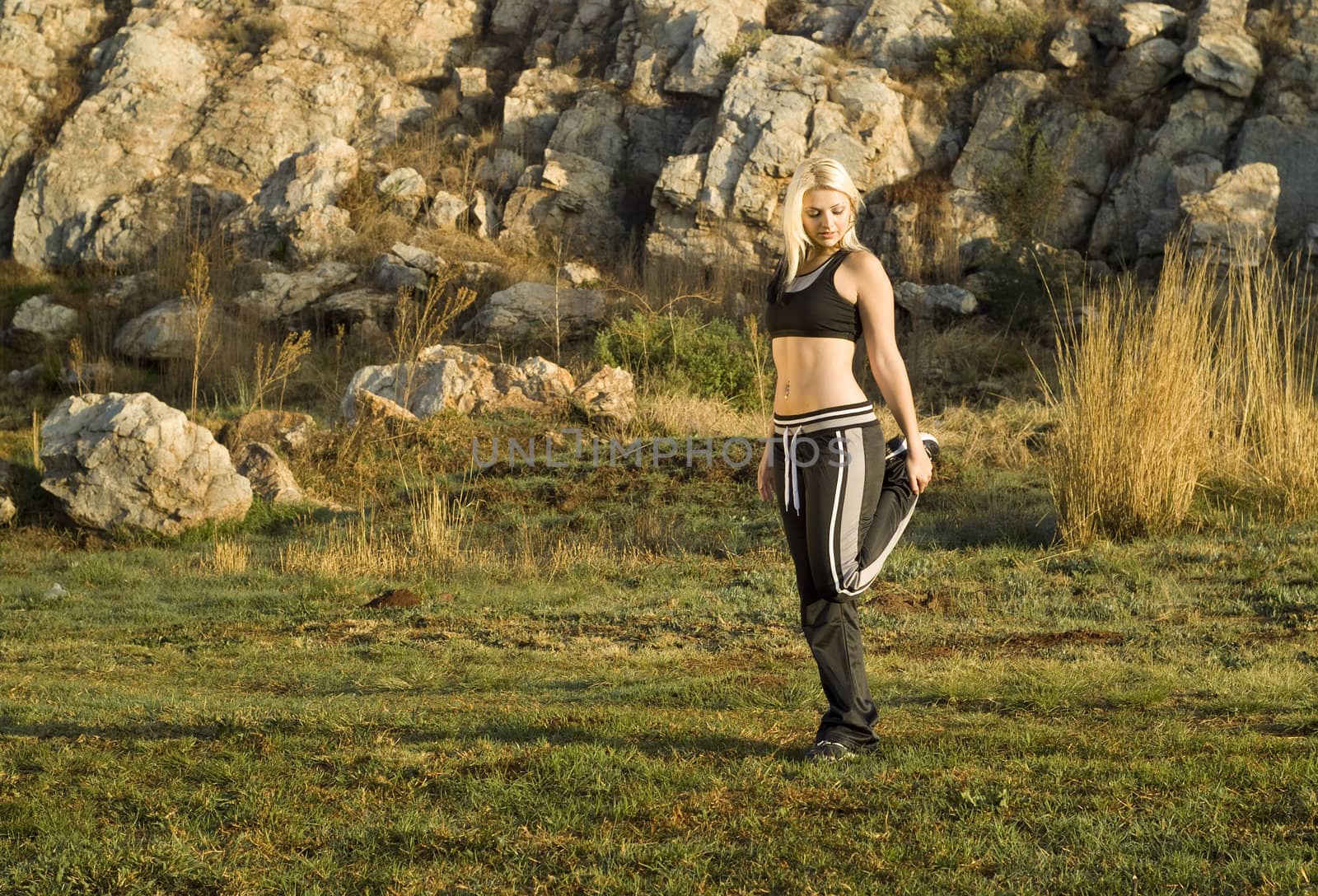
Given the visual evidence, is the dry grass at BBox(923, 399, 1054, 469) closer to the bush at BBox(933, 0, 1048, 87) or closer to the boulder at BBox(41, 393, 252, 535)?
the boulder at BBox(41, 393, 252, 535)

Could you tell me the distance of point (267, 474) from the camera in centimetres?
1197

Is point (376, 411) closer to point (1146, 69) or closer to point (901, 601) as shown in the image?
point (901, 601)

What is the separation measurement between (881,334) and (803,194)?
542 millimetres

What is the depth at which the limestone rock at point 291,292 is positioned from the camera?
65.7 feet

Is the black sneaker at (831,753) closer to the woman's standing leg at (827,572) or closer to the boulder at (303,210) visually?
the woman's standing leg at (827,572)

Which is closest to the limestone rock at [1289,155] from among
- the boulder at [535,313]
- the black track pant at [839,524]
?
the boulder at [535,313]

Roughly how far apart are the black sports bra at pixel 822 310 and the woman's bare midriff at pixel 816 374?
0.08 ft

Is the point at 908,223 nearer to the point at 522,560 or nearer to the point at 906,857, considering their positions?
the point at 522,560

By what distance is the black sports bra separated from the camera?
4.23 meters

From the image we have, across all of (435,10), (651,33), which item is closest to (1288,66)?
(651,33)

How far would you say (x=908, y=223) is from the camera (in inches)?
855

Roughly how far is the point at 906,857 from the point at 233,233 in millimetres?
21052

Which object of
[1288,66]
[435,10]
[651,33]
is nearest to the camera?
[1288,66]

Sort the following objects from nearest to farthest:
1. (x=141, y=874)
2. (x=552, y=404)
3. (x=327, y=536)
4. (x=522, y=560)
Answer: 1. (x=141, y=874)
2. (x=522, y=560)
3. (x=327, y=536)
4. (x=552, y=404)
